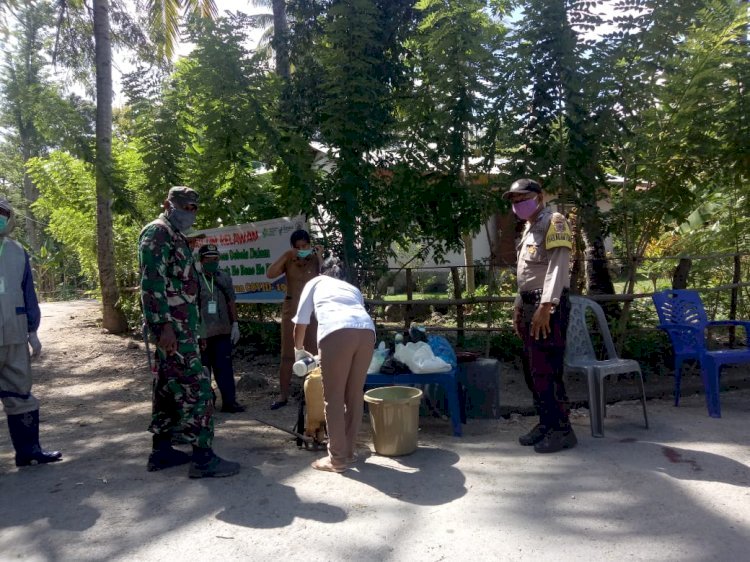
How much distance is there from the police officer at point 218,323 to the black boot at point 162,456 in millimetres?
1415

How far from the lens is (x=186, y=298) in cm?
412

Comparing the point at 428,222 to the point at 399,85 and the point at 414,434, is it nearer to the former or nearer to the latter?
the point at 399,85

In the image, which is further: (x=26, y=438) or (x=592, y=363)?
(x=592, y=363)

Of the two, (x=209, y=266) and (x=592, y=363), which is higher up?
(x=209, y=266)

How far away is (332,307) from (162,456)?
1.64 m

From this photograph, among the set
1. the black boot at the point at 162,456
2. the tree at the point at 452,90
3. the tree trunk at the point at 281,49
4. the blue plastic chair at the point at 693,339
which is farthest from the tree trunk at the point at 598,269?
the tree trunk at the point at 281,49

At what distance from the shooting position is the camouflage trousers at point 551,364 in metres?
4.48

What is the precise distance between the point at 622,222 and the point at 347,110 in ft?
10.5

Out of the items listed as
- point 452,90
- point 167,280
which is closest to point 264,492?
point 167,280

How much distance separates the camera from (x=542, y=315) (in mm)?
4332

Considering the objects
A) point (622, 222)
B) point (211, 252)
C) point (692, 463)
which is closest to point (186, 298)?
point (211, 252)

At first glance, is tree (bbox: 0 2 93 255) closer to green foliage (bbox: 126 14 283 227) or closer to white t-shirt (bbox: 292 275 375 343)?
green foliage (bbox: 126 14 283 227)

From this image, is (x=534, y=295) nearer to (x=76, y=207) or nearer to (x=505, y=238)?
(x=505, y=238)

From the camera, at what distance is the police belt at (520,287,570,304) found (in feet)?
14.9
